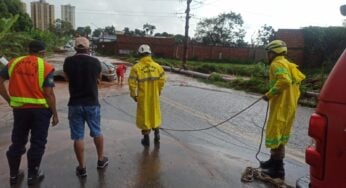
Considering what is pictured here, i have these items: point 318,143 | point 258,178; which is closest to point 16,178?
point 258,178

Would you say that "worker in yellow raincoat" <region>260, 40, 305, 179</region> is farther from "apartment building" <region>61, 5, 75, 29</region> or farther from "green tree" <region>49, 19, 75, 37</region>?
"apartment building" <region>61, 5, 75, 29</region>

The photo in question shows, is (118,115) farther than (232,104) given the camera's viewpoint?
No

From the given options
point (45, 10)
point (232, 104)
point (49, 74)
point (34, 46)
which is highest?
point (45, 10)

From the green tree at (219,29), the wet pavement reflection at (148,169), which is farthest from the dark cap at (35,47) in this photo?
the green tree at (219,29)

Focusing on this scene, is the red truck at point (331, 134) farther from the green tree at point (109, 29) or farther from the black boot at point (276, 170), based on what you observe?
the green tree at point (109, 29)

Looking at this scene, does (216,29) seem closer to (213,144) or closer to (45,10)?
(45,10)

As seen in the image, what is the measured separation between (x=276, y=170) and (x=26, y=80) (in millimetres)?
3563

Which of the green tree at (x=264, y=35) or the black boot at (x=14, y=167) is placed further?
the green tree at (x=264, y=35)

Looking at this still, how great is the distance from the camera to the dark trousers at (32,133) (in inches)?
194

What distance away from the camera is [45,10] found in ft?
348

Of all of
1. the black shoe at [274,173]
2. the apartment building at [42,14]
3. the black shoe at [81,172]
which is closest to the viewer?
the black shoe at [81,172]

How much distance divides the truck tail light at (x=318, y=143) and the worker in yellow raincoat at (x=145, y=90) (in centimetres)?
437

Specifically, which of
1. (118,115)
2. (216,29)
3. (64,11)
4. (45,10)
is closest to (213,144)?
(118,115)

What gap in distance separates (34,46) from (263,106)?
10.9m
